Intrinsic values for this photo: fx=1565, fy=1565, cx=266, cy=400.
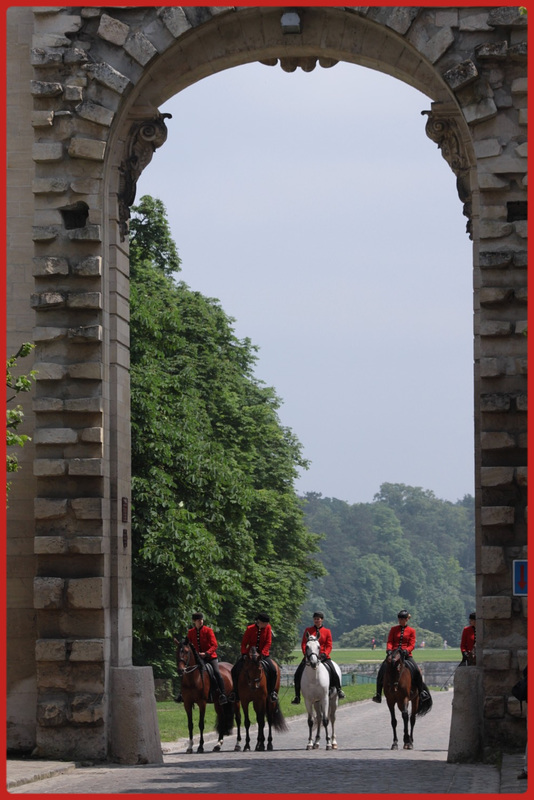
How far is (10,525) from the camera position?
70.5 feet

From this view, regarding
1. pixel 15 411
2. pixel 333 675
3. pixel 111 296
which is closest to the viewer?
pixel 15 411

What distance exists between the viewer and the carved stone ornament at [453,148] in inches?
865

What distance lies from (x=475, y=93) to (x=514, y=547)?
6124mm

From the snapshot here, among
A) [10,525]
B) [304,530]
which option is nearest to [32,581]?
[10,525]

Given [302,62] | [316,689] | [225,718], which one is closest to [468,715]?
[316,689]

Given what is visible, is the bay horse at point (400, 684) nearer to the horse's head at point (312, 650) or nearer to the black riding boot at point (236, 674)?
the horse's head at point (312, 650)

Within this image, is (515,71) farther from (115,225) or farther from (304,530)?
(304,530)

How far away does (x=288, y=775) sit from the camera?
19.7 meters

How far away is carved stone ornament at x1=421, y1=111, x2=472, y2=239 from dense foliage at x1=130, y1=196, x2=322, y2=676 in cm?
1538

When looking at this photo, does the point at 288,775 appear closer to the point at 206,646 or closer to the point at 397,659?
the point at 206,646

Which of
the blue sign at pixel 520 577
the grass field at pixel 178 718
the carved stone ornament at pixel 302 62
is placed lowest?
the grass field at pixel 178 718

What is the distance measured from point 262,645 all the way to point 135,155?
860 cm

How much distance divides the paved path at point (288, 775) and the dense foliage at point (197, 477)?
11.1m

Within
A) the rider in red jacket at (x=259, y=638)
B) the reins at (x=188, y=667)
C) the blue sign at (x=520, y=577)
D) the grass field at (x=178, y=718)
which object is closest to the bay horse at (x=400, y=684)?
the rider in red jacket at (x=259, y=638)
